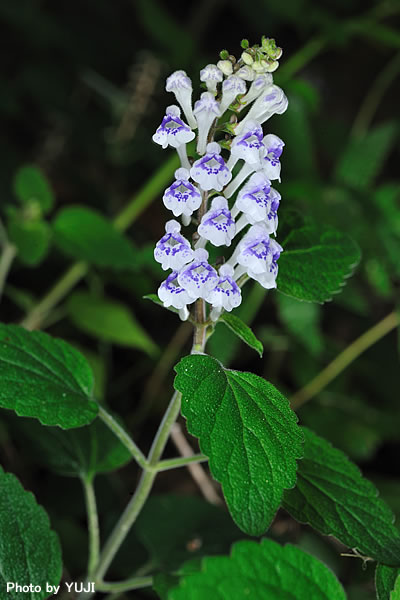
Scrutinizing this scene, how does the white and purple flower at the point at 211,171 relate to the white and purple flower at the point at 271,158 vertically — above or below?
below

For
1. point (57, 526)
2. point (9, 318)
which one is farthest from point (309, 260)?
point (9, 318)

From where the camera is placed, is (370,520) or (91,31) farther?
(91,31)

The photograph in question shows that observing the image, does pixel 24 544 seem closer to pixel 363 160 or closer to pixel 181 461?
pixel 181 461

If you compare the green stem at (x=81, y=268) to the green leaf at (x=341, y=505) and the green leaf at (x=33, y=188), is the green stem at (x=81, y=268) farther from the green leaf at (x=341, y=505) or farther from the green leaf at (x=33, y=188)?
the green leaf at (x=341, y=505)

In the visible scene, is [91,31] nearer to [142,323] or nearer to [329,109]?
[329,109]

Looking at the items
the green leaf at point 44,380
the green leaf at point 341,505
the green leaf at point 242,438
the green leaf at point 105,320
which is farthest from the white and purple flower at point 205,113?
the green leaf at point 105,320

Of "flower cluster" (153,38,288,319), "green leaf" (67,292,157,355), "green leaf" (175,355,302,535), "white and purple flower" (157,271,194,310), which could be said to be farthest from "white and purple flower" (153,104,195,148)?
"green leaf" (67,292,157,355)
